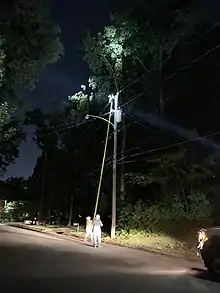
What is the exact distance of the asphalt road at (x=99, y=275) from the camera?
1095 centimetres

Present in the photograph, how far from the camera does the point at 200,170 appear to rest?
32656mm

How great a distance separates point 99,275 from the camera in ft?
43.5

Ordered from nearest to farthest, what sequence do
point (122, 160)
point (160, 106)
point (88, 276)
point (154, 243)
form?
point (88, 276) < point (154, 243) < point (160, 106) < point (122, 160)

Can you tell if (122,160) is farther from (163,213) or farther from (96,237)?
(96,237)

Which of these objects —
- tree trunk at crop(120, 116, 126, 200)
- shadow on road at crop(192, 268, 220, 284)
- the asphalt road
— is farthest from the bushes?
shadow on road at crop(192, 268, 220, 284)

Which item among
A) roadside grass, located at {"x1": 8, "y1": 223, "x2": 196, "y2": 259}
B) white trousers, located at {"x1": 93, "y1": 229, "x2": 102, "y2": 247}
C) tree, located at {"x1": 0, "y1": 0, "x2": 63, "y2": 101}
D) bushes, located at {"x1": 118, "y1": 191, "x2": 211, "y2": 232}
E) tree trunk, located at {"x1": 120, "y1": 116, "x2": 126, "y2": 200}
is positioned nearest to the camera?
tree, located at {"x1": 0, "y1": 0, "x2": 63, "y2": 101}

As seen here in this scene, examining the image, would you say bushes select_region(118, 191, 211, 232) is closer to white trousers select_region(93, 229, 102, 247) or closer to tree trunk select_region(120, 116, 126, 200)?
tree trunk select_region(120, 116, 126, 200)

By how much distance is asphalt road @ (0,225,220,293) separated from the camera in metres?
11.0

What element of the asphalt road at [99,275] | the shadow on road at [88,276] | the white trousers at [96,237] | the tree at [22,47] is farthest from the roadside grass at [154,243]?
the tree at [22,47]

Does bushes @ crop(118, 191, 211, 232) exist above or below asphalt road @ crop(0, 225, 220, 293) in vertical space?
above

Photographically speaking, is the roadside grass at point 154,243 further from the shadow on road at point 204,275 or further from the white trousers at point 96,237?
the shadow on road at point 204,275

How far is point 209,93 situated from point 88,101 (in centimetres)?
1077

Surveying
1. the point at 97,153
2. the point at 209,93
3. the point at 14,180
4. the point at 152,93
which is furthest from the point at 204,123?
the point at 14,180

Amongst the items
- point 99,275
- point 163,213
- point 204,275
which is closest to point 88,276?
point 99,275
